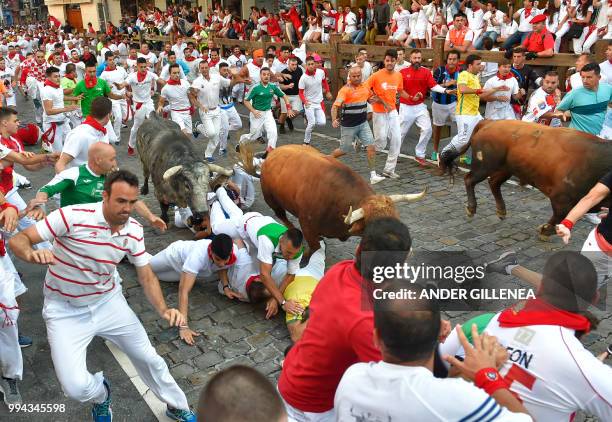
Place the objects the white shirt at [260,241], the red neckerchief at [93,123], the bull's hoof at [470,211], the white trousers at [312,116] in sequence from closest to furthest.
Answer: the white shirt at [260,241] → the red neckerchief at [93,123] → the bull's hoof at [470,211] → the white trousers at [312,116]

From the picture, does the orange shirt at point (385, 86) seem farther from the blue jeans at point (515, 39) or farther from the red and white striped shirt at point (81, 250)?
the red and white striped shirt at point (81, 250)

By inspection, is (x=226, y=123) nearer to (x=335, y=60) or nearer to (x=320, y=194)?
(x=335, y=60)

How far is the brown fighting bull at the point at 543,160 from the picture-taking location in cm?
650

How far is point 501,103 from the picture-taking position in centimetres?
962

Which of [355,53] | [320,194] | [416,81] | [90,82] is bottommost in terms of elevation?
[320,194]

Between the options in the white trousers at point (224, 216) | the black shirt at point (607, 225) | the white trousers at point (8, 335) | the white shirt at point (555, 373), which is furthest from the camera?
the white trousers at point (224, 216)

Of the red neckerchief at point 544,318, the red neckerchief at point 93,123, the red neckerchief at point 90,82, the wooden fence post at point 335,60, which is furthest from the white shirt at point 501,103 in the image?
the red neckerchief at point 544,318

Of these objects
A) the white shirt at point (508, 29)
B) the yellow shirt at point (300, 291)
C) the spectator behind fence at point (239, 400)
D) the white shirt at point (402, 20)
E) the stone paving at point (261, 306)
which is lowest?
the stone paving at point (261, 306)

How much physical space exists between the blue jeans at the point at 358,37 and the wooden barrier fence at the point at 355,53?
203cm

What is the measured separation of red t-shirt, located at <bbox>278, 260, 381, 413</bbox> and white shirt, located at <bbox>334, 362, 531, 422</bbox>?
28 centimetres

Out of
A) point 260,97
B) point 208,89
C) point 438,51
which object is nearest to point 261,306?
point 260,97

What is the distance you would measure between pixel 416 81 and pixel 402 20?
7.01 meters

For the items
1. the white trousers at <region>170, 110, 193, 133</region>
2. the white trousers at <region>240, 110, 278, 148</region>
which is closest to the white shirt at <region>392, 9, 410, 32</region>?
the white trousers at <region>240, 110, 278, 148</region>

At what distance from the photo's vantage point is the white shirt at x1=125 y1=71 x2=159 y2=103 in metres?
12.0
